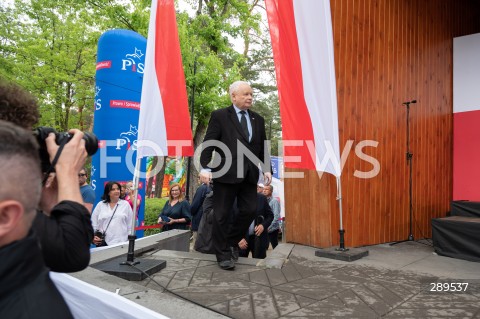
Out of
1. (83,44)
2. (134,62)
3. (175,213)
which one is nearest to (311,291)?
(175,213)

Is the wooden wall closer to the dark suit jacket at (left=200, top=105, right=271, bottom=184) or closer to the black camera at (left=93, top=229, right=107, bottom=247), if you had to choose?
the dark suit jacket at (left=200, top=105, right=271, bottom=184)

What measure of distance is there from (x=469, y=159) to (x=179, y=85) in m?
5.12

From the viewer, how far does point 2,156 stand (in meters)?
0.82

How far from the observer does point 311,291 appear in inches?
107

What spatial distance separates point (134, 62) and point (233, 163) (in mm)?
4539

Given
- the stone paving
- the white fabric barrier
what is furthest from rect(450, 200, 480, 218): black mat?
the white fabric barrier

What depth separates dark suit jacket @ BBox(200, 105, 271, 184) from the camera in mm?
3363

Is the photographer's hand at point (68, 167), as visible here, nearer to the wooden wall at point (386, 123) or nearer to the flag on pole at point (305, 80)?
the flag on pole at point (305, 80)

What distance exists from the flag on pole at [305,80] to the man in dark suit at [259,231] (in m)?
1.35

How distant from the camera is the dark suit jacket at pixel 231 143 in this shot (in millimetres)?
3363

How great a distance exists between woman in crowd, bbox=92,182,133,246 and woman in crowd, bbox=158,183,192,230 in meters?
1.02

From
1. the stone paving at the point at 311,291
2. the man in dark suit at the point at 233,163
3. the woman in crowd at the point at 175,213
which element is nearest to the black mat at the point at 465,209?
the stone paving at the point at 311,291

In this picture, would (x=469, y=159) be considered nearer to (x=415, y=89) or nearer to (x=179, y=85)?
(x=415, y=89)

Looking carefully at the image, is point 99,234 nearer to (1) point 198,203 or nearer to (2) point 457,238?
(1) point 198,203
